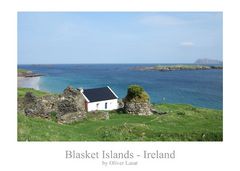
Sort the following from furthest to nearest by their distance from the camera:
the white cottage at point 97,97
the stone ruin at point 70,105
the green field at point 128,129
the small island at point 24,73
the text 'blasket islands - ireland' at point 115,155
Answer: the white cottage at point 97,97, the stone ruin at point 70,105, the small island at point 24,73, the green field at point 128,129, the text 'blasket islands - ireland' at point 115,155

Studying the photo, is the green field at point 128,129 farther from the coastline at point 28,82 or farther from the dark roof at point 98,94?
the dark roof at point 98,94

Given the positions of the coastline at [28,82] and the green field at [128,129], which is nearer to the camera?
the green field at [128,129]

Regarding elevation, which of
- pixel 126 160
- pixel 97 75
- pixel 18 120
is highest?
pixel 97 75

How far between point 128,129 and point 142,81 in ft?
17.3

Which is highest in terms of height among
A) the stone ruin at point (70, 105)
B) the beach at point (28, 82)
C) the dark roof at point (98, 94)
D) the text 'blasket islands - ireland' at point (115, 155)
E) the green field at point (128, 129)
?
the beach at point (28, 82)

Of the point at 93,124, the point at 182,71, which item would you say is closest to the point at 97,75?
the point at 93,124

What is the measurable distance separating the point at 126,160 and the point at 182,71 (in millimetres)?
8790

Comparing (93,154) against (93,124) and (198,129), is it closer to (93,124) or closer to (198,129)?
(93,124)

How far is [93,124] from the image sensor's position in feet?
73.3

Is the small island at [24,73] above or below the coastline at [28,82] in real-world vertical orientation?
above

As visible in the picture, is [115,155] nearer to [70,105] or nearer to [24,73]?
[70,105]

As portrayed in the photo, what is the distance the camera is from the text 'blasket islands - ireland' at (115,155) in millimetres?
18250

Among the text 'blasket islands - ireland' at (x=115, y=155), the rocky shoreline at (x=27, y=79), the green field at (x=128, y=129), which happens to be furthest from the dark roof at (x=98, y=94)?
the text 'blasket islands - ireland' at (x=115, y=155)

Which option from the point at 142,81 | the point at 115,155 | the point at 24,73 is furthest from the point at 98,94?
the point at 115,155
